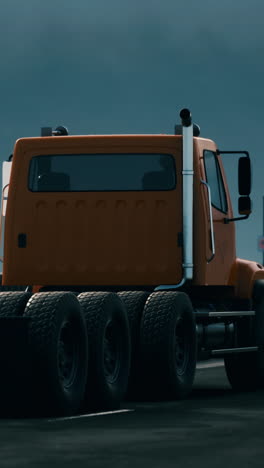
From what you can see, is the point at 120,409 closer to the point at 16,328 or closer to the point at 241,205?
the point at 16,328

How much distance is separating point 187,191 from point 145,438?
5.91 meters

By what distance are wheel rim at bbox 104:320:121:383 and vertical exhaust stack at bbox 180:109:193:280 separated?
1.85 m

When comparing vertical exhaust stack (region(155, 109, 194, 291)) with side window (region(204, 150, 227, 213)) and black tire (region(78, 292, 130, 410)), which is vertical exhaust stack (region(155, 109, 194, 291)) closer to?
side window (region(204, 150, 227, 213))

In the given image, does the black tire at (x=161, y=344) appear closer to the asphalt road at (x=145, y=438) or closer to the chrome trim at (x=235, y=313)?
the asphalt road at (x=145, y=438)

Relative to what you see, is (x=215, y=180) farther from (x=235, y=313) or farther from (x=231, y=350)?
(x=231, y=350)

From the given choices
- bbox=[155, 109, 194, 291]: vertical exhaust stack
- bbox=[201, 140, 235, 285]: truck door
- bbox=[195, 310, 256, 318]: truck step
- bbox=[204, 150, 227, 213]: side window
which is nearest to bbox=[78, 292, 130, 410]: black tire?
bbox=[155, 109, 194, 291]: vertical exhaust stack

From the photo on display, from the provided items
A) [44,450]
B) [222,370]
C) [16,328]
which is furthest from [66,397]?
[222,370]

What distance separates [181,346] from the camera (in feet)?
55.8

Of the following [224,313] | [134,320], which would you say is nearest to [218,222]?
[224,313]

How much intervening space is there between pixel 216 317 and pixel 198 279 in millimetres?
1206

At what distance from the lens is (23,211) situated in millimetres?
17656

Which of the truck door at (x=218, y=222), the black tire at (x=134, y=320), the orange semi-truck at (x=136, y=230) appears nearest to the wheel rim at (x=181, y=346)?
the orange semi-truck at (x=136, y=230)

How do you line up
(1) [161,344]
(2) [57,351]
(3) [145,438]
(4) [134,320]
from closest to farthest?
(3) [145,438] → (2) [57,351] → (1) [161,344] → (4) [134,320]

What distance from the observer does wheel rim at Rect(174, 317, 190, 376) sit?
55.1 ft
